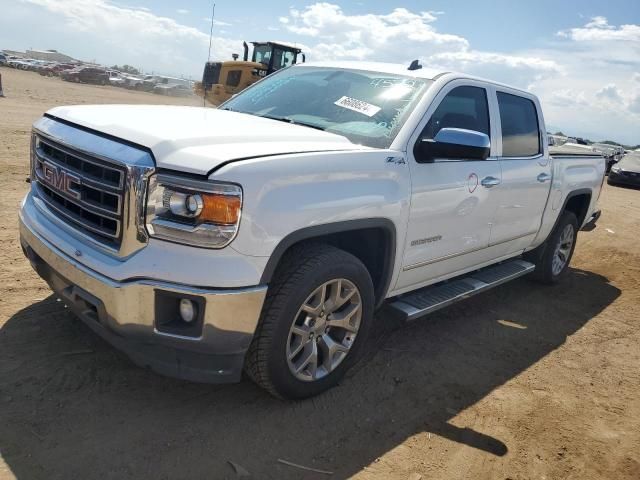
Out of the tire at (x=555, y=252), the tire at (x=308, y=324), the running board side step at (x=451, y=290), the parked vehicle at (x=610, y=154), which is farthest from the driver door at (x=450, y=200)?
the parked vehicle at (x=610, y=154)

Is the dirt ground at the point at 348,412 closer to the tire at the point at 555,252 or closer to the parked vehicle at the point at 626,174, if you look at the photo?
the tire at the point at 555,252

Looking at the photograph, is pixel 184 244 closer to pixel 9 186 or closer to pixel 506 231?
pixel 506 231

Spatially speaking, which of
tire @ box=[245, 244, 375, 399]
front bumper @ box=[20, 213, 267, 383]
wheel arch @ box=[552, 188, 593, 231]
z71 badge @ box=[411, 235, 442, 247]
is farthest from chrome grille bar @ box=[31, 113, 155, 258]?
wheel arch @ box=[552, 188, 593, 231]

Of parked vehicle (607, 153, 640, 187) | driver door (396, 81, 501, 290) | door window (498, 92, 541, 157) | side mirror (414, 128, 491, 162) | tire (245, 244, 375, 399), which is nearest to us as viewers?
tire (245, 244, 375, 399)

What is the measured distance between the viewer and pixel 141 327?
99.7 inches

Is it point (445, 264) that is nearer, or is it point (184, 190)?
point (184, 190)

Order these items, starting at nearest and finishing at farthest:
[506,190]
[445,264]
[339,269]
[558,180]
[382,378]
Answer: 1. [339,269]
2. [382,378]
3. [445,264]
4. [506,190]
5. [558,180]

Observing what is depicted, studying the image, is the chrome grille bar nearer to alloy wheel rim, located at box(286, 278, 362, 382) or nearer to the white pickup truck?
the white pickup truck

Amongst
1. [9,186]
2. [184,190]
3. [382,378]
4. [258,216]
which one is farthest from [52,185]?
[9,186]

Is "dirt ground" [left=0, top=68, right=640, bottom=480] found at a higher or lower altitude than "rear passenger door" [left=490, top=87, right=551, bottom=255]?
lower

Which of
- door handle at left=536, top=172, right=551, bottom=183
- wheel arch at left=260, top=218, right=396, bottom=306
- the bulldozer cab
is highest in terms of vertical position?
the bulldozer cab

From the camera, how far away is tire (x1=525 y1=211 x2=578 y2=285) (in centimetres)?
588

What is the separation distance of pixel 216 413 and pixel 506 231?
289cm

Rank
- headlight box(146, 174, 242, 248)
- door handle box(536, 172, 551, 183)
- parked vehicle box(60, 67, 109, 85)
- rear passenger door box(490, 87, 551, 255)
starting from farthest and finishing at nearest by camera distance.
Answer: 1. parked vehicle box(60, 67, 109, 85)
2. door handle box(536, 172, 551, 183)
3. rear passenger door box(490, 87, 551, 255)
4. headlight box(146, 174, 242, 248)
